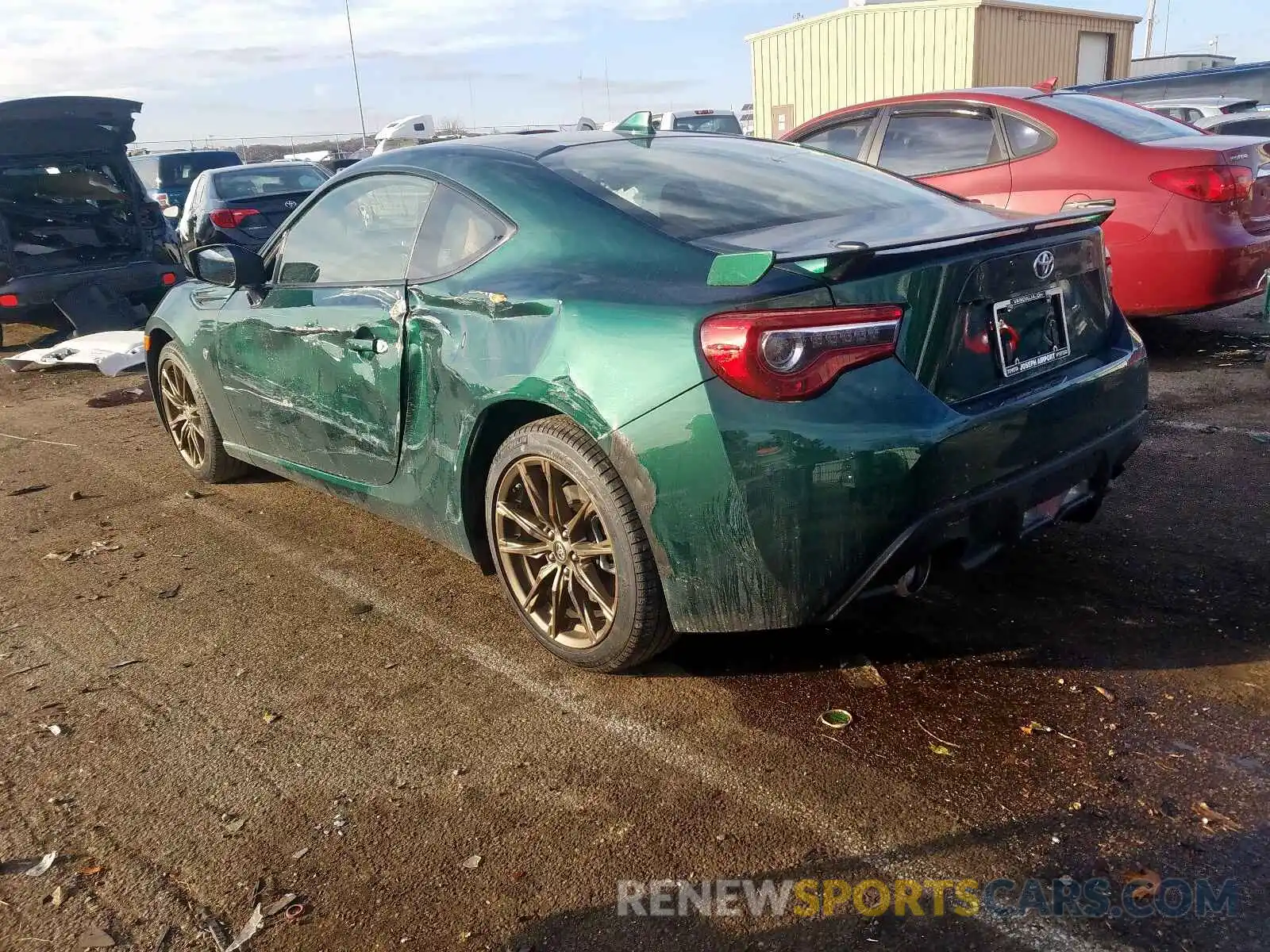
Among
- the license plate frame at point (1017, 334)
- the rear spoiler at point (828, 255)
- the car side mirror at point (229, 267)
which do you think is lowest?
the license plate frame at point (1017, 334)

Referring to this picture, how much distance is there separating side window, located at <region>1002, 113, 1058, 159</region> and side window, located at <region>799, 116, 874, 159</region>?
103 cm

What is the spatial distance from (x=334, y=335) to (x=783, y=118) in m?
18.9

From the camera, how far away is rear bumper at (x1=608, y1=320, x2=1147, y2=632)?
2498mm

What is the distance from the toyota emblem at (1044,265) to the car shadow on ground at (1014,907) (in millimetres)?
1394

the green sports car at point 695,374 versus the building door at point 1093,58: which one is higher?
the building door at point 1093,58

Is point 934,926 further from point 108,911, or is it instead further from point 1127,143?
point 1127,143

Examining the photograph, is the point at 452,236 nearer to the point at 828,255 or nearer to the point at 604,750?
the point at 828,255

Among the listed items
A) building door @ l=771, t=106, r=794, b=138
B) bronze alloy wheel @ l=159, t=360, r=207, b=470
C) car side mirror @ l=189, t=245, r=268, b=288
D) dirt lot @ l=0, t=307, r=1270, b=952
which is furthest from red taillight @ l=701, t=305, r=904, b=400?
building door @ l=771, t=106, r=794, b=138

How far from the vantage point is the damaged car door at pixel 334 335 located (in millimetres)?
3486

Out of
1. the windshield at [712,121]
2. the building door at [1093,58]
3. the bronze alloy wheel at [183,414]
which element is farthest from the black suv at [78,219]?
the building door at [1093,58]

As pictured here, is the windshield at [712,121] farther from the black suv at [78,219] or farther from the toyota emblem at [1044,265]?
the toyota emblem at [1044,265]

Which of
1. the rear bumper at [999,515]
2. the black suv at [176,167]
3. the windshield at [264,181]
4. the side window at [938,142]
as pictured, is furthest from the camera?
the black suv at [176,167]

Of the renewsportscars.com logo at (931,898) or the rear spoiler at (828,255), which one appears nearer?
the renewsportscars.com logo at (931,898)

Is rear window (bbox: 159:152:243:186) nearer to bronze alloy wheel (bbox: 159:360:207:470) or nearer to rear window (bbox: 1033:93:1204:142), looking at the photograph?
bronze alloy wheel (bbox: 159:360:207:470)
